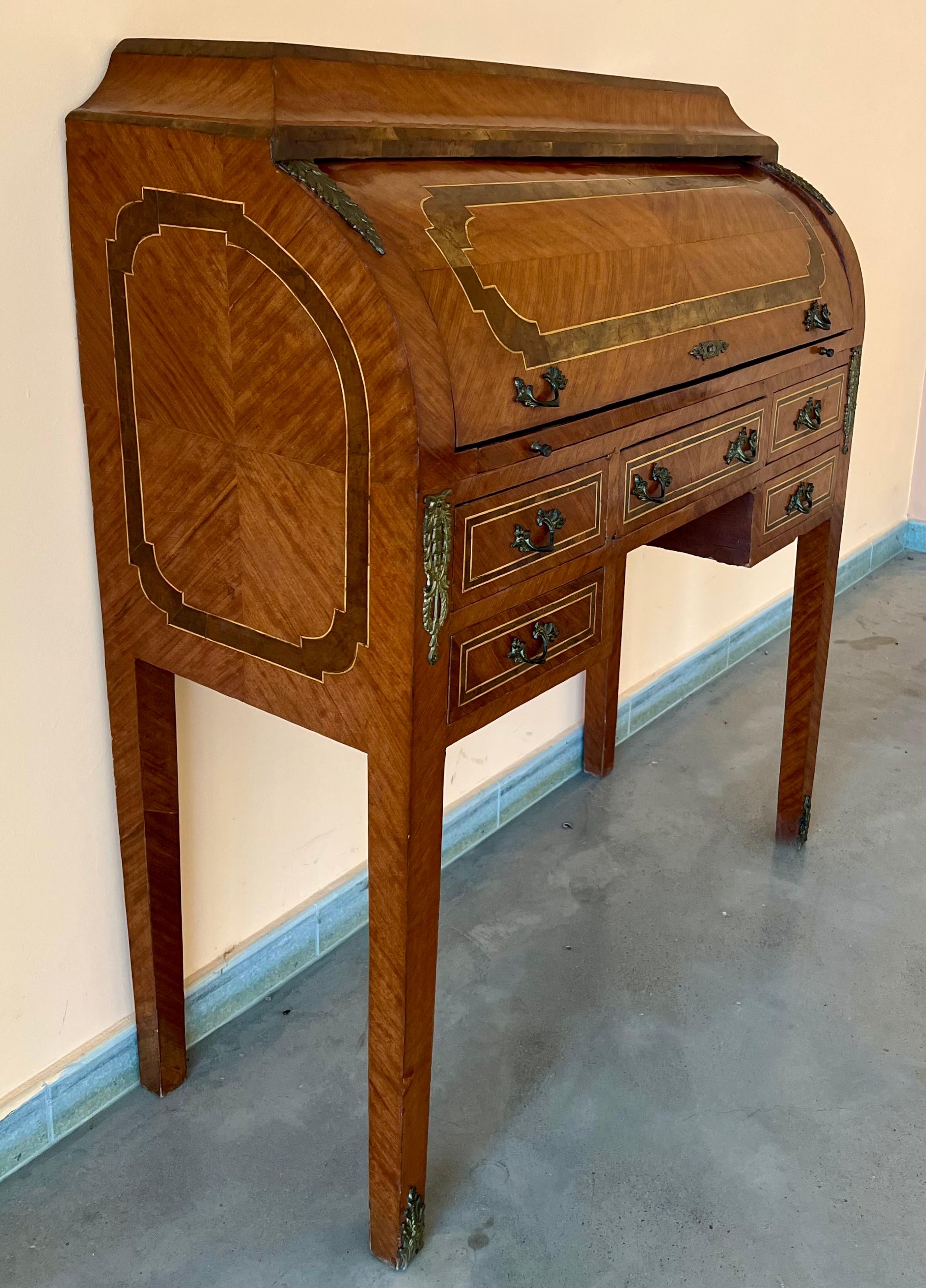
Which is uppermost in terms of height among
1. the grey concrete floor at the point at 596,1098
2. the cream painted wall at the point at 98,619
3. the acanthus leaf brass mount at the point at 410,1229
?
the cream painted wall at the point at 98,619

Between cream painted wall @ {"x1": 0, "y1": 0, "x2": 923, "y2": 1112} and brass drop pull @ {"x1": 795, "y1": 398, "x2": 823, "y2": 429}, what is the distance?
0.85 meters

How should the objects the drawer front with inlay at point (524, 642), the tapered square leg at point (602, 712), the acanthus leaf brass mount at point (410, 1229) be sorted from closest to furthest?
1. the drawer front with inlay at point (524, 642)
2. the acanthus leaf brass mount at point (410, 1229)
3. the tapered square leg at point (602, 712)

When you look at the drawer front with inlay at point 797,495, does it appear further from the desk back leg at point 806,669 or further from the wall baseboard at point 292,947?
the wall baseboard at point 292,947

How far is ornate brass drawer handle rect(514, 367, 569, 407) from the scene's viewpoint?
4.99ft

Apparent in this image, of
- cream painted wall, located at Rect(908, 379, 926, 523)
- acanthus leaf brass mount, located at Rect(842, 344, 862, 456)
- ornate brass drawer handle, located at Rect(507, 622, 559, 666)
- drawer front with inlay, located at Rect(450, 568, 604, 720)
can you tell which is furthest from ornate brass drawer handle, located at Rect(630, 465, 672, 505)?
cream painted wall, located at Rect(908, 379, 926, 523)

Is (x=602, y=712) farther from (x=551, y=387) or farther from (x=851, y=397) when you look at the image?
(x=551, y=387)

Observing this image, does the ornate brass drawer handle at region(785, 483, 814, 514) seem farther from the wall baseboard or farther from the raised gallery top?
the wall baseboard

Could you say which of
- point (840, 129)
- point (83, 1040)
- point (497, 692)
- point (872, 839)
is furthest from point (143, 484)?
point (840, 129)

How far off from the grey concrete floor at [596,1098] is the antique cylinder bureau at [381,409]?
0.52ft

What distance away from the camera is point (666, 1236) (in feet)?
5.99

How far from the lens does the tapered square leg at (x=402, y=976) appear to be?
1.53 meters

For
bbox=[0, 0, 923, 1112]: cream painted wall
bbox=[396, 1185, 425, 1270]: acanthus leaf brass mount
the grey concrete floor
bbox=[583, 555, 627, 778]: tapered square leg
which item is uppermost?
bbox=[0, 0, 923, 1112]: cream painted wall

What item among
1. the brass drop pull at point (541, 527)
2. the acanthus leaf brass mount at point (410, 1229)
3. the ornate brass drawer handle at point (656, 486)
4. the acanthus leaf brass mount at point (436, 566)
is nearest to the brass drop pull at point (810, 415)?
the ornate brass drawer handle at point (656, 486)

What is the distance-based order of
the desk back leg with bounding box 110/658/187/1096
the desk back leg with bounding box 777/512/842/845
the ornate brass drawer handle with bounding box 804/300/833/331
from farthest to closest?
the desk back leg with bounding box 777/512/842/845 < the ornate brass drawer handle with bounding box 804/300/833/331 < the desk back leg with bounding box 110/658/187/1096
